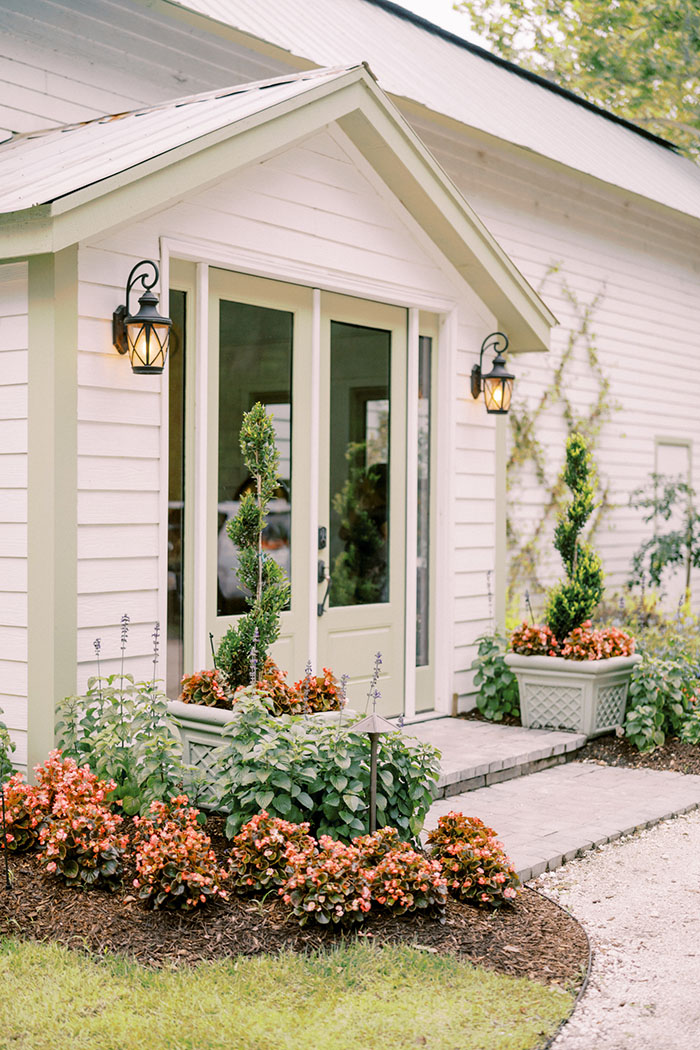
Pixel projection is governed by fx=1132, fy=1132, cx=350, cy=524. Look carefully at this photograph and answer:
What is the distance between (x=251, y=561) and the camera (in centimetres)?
529

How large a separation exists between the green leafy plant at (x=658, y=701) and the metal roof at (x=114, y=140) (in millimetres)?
Result: 4147

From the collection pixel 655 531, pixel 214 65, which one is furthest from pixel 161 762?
pixel 655 531

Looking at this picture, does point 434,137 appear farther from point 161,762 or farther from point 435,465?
point 161,762

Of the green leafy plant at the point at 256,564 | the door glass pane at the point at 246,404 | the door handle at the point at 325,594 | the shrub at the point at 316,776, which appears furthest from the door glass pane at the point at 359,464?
the shrub at the point at 316,776

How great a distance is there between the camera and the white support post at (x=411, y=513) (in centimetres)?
730

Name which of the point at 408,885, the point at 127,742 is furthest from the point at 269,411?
the point at 408,885

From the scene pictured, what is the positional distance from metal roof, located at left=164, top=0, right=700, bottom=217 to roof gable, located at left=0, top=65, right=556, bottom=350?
1.33 metres

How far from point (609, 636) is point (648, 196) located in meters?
5.51

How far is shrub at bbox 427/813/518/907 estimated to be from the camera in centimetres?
Result: 436

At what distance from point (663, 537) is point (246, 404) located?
6495mm

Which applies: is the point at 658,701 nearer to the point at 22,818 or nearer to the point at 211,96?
the point at 22,818

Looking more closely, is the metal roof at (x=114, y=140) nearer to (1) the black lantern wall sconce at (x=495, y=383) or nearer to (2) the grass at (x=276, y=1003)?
(1) the black lantern wall sconce at (x=495, y=383)

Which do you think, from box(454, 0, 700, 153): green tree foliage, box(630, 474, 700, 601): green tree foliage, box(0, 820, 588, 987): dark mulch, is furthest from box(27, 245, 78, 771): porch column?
box(454, 0, 700, 153): green tree foliage

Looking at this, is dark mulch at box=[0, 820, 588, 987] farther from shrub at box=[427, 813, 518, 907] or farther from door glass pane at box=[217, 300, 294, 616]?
door glass pane at box=[217, 300, 294, 616]
